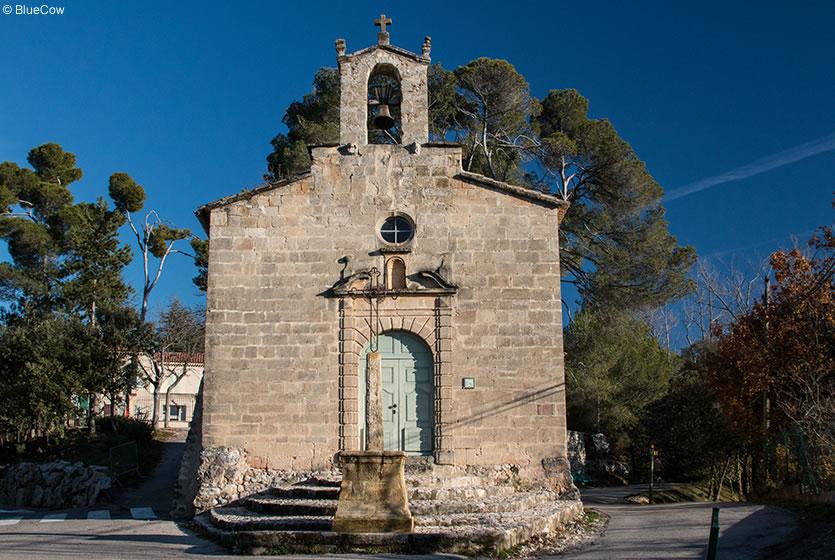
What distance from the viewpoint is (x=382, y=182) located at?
A: 1451cm

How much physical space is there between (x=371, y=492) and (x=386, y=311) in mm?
4486

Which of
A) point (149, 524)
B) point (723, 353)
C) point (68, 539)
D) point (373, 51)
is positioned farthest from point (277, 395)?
point (723, 353)

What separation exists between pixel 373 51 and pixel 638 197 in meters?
11.6

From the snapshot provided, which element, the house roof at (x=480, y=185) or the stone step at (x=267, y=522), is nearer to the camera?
the stone step at (x=267, y=522)

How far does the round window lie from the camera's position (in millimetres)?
14367

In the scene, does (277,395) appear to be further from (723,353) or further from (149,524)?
(723,353)

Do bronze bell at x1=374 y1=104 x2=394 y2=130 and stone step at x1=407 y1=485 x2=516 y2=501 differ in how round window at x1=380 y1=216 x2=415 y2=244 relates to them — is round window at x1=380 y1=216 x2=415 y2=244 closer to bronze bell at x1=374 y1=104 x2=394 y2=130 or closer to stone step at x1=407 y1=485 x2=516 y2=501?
bronze bell at x1=374 y1=104 x2=394 y2=130

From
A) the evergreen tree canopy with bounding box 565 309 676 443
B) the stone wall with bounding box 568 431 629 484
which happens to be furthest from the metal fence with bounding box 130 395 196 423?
the evergreen tree canopy with bounding box 565 309 676 443

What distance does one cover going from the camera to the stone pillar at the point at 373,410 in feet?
34.1

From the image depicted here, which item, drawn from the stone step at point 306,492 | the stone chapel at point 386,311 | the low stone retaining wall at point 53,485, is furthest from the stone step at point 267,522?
the low stone retaining wall at point 53,485

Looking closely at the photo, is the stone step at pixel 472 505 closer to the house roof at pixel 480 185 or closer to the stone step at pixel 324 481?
Answer: the stone step at pixel 324 481

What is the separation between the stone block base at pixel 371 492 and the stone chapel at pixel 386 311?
3.35 meters

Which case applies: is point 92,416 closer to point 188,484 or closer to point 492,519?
point 188,484

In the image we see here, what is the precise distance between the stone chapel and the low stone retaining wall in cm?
602
